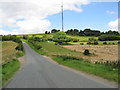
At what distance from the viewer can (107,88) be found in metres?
10.1

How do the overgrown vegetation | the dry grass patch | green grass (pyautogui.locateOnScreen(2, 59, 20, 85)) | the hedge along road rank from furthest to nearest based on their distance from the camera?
the dry grass patch < the overgrown vegetation < green grass (pyautogui.locateOnScreen(2, 59, 20, 85)) < the hedge along road

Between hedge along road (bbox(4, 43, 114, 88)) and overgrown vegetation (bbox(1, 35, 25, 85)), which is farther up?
hedge along road (bbox(4, 43, 114, 88))

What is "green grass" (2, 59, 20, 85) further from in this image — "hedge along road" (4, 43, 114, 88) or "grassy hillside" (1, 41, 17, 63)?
Result: "grassy hillside" (1, 41, 17, 63)

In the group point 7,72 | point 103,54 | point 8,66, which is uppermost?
point 7,72

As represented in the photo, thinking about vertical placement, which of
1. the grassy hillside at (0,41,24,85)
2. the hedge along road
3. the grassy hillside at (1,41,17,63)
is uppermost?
the hedge along road

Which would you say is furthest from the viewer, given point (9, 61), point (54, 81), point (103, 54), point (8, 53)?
point (103, 54)

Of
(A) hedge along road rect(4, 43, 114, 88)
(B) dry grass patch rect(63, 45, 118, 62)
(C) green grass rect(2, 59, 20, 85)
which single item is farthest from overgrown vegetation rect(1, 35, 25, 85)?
(B) dry grass patch rect(63, 45, 118, 62)

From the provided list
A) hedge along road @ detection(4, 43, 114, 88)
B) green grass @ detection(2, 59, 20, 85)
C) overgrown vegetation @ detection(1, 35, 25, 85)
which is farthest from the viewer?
overgrown vegetation @ detection(1, 35, 25, 85)

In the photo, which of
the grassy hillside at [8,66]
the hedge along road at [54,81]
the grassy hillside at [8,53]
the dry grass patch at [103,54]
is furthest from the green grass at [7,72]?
the dry grass patch at [103,54]

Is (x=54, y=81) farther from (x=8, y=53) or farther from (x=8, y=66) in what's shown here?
(x=8, y=53)

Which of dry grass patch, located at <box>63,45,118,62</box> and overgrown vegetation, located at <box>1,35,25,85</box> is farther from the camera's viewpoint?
dry grass patch, located at <box>63,45,118,62</box>

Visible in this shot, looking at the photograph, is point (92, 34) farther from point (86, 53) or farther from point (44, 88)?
point (44, 88)

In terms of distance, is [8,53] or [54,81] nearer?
[54,81]

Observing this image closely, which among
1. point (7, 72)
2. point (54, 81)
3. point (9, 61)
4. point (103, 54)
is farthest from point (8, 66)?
point (103, 54)
